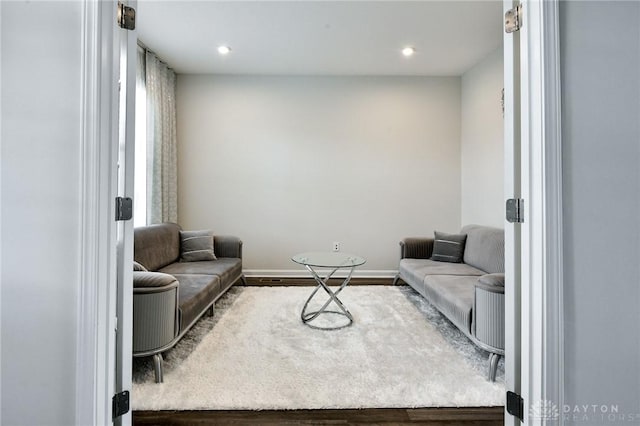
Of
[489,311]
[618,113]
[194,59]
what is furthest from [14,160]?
[194,59]

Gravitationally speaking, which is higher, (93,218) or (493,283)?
(93,218)

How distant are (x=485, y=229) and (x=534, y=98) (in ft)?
8.83

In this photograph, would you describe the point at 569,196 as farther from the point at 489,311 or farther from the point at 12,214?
the point at 12,214

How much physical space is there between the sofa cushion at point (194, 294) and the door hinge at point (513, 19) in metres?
2.40

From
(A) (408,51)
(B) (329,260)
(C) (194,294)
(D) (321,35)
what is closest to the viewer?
(C) (194,294)

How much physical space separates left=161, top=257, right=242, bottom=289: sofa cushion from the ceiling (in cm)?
244

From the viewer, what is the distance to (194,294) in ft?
8.38

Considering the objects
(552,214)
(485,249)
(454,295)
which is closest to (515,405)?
(552,214)

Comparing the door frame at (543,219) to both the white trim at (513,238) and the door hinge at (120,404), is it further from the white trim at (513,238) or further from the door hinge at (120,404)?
the door hinge at (120,404)

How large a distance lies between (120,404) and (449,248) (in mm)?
3499

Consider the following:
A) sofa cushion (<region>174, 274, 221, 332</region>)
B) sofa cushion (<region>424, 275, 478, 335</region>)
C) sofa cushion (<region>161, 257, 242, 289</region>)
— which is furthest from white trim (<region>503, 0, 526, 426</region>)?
sofa cushion (<region>161, 257, 242, 289</region>)

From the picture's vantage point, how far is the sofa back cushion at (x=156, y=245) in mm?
3016

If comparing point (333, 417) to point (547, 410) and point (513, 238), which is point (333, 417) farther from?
point (513, 238)

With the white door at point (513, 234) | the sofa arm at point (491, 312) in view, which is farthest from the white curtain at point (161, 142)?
the white door at point (513, 234)
